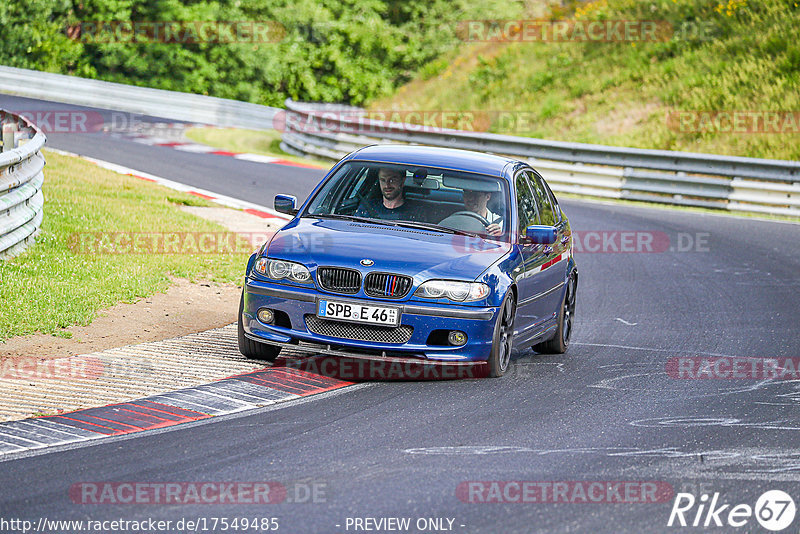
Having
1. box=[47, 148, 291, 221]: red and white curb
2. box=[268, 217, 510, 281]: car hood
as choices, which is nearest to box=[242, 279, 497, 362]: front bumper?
box=[268, 217, 510, 281]: car hood

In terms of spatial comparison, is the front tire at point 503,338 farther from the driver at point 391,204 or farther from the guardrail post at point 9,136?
the guardrail post at point 9,136

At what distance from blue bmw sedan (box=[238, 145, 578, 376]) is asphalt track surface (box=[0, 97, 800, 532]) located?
15.8 inches

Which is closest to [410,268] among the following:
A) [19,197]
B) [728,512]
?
[728,512]

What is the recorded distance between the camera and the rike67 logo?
5.59 metres

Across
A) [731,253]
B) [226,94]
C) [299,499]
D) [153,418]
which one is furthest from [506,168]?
[226,94]

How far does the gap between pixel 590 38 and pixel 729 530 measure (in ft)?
112

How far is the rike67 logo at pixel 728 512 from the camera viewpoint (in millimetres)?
5594

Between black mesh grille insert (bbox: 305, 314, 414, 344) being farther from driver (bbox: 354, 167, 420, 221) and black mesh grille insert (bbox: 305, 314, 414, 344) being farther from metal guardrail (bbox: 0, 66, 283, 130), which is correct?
metal guardrail (bbox: 0, 66, 283, 130)

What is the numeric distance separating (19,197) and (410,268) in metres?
5.35

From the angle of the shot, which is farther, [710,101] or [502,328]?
[710,101]

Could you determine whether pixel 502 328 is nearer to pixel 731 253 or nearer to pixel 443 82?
pixel 731 253

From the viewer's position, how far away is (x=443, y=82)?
4116 centimetres

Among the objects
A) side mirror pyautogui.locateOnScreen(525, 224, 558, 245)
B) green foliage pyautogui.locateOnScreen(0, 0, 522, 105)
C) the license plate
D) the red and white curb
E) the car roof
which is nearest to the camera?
the license plate

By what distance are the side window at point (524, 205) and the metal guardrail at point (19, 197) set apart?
4.98m
